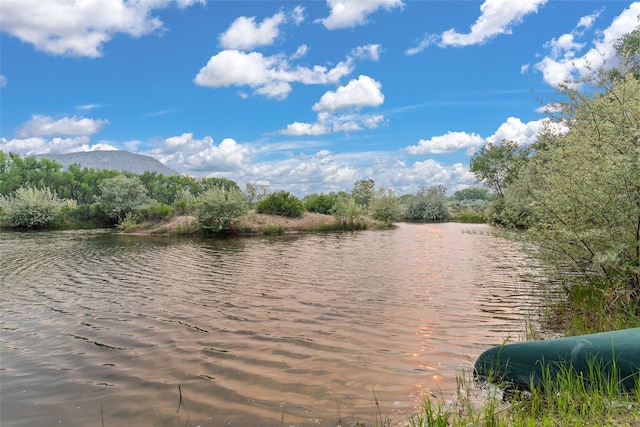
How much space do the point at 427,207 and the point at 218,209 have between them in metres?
44.2

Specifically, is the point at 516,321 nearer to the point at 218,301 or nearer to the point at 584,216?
the point at 584,216

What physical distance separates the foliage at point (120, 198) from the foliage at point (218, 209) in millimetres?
17850

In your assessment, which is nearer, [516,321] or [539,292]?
[516,321]

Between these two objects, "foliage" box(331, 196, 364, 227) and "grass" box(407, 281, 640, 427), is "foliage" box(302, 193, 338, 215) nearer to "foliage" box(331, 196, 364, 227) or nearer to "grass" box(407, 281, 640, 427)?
"foliage" box(331, 196, 364, 227)

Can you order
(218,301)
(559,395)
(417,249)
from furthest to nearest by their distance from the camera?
1. (417,249)
2. (218,301)
3. (559,395)

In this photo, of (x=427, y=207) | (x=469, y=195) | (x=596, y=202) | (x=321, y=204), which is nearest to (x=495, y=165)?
(x=427, y=207)

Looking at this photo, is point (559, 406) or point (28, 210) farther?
point (28, 210)

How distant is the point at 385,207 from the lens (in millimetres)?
43375

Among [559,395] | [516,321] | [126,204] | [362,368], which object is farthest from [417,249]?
[126,204]

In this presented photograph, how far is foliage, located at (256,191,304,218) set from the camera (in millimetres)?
34938

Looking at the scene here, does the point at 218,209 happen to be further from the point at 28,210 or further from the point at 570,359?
the point at 570,359

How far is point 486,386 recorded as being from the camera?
14.2ft

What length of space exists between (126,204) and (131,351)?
41.9 metres

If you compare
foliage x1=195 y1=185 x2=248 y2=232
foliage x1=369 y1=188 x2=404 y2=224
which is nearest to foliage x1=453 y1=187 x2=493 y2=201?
foliage x1=369 y1=188 x2=404 y2=224
